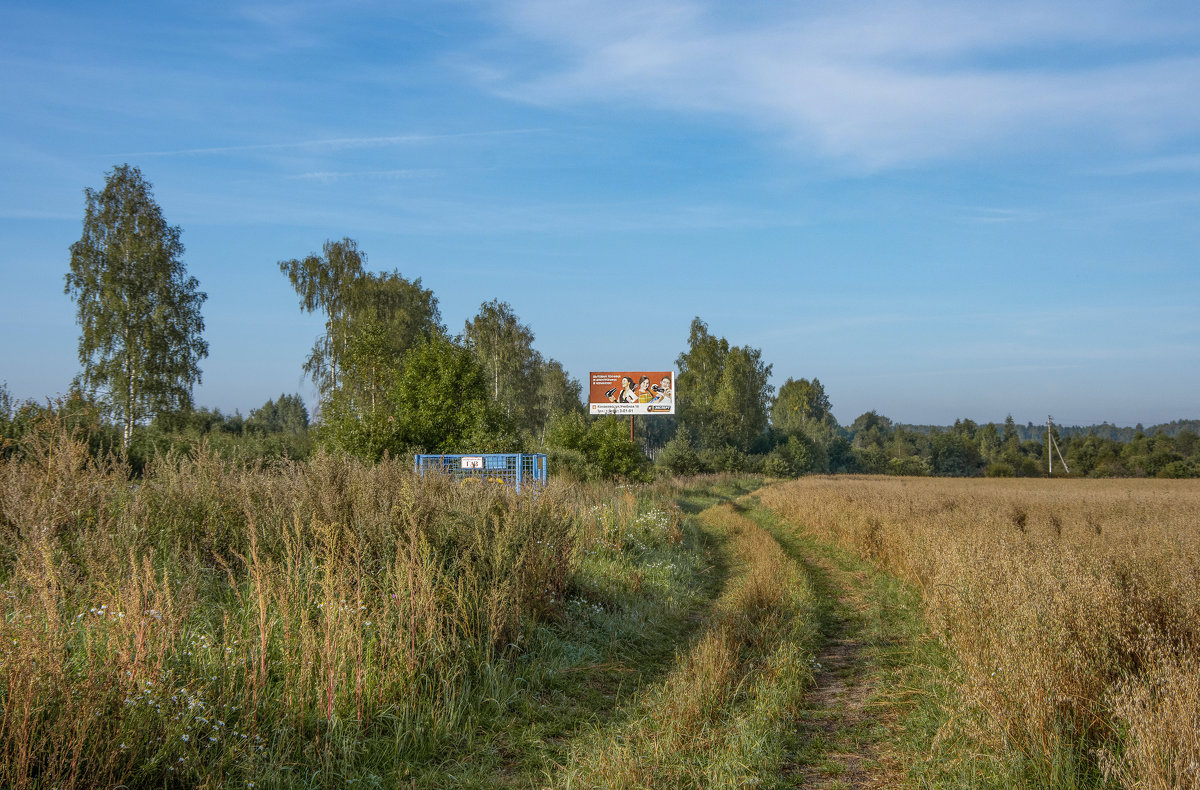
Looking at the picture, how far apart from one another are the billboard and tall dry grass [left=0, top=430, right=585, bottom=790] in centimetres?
2981

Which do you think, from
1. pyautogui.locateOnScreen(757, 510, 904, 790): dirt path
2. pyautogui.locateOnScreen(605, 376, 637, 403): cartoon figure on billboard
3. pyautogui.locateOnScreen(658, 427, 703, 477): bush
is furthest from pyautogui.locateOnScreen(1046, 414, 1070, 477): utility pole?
pyautogui.locateOnScreen(757, 510, 904, 790): dirt path

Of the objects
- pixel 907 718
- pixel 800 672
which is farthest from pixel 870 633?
pixel 907 718

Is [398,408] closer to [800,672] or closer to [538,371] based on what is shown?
[800,672]

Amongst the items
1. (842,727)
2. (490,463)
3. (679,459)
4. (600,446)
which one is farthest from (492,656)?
(679,459)

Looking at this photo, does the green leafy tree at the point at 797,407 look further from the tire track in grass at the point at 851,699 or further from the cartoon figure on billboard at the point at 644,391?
the tire track in grass at the point at 851,699

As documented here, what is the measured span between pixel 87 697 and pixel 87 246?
31.3m

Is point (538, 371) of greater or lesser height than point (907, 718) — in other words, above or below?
above

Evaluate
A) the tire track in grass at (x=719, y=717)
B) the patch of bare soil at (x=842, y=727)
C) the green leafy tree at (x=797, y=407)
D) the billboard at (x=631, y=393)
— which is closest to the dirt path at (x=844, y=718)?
the patch of bare soil at (x=842, y=727)

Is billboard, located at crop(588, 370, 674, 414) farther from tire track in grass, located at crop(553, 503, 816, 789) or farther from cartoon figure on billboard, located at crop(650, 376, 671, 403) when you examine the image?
tire track in grass, located at crop(553, 503, 816, 789)

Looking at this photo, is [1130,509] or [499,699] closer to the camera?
[499,699]

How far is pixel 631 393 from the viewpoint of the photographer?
39.0 m

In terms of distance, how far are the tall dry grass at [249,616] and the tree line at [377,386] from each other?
146 cm

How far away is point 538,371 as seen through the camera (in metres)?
52.5

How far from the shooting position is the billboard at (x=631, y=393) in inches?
1522
